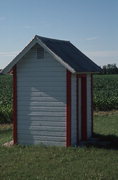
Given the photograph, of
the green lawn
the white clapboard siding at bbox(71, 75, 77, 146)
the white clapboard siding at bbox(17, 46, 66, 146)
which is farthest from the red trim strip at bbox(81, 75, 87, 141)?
the white clapboard siding at bbox(17, 46, 66, 146)

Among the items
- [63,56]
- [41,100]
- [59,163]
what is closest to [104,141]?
[41,100]

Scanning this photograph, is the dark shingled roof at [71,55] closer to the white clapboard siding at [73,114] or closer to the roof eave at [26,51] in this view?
the roof eave at [26,51]

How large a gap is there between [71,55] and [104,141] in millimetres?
3371

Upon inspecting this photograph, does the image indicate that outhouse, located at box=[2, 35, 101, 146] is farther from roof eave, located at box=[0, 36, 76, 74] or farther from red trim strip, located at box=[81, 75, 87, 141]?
red trim strip, located at box=[81, 75, 87, 141]

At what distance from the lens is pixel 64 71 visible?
598 inches

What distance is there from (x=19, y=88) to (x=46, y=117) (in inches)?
57.1

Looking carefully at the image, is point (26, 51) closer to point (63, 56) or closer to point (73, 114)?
point (63, 56)

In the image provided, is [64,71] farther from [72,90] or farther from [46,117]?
[46,117]

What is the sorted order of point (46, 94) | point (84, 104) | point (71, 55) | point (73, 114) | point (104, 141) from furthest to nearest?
point (84, 104)
point (71, 55)
point (104, 141)
point (73, 114)
point (46, 94)

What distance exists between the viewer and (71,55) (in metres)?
16.7

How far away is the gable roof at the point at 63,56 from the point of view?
15065 millimetres

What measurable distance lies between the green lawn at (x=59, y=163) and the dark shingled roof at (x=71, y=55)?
9.34 feet

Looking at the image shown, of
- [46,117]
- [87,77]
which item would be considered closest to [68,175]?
[46,117]

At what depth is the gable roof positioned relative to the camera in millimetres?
15065
